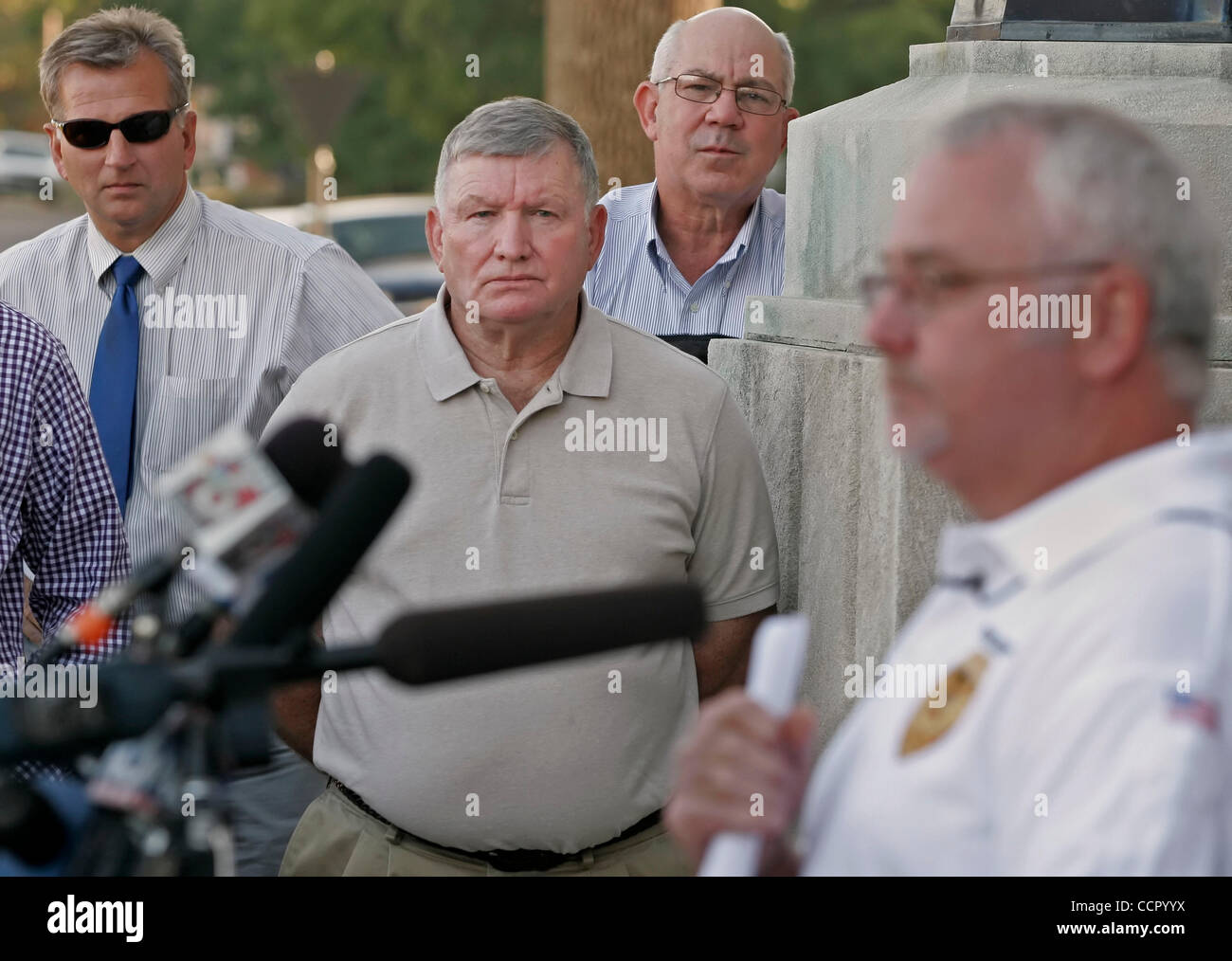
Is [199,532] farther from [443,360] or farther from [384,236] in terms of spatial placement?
[384,236]

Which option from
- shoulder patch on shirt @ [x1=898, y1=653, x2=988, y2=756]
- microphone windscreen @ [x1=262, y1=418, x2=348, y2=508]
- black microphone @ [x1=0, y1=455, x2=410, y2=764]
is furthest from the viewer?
shoulder patch on shirt @ [x1=898, y1=653, x2=988, y2=756]

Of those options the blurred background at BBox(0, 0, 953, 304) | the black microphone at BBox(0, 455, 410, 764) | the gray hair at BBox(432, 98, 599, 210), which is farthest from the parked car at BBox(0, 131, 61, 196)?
the black microphone at BBox(0, 455, 410, 764)

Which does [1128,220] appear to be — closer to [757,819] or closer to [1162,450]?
[1162,450]

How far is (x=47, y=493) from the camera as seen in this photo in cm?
345

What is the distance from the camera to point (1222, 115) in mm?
3381

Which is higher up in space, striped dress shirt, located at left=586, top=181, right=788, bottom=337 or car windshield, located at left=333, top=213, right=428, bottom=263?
car windshield, located at left=333, top=213, right=428, bottom=263

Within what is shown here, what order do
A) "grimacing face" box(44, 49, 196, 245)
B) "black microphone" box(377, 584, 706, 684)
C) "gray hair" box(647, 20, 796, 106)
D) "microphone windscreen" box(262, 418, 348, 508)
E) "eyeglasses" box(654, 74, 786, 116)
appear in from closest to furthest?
"black microphone" box(377, 584, 706, 684), "microphone windscreen" box(262, 418, 348, 508), "grimacing face" box(44, 49, 196, 245), "eyeglasses" box(654, 74, 786, 116), "gray hair" box(647, 20, 796, 106)

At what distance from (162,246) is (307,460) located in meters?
3.27

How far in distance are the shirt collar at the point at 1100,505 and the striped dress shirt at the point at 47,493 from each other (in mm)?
2261

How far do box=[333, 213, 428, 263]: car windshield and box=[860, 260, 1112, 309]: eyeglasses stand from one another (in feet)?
67.4

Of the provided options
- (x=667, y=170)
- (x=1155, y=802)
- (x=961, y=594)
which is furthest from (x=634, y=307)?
(x=1155, y=802)

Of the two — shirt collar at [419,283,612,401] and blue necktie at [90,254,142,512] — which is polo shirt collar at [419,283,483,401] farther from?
blue necktie at [90,254,142,512]

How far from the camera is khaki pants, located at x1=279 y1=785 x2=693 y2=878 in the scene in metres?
3.44

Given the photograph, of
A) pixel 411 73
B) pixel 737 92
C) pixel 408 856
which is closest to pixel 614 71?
pixel 737 92
